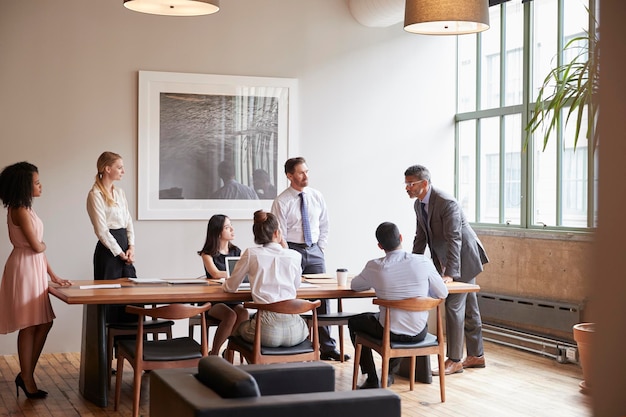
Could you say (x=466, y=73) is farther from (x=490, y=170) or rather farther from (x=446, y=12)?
(x=446, y=12)

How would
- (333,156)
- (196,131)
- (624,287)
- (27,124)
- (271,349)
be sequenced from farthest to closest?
1. (333,156)
2. (196,131)
3. (27,124)
4. (271,349)
5. (624,287)

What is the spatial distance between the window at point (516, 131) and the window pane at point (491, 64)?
0.03 feet

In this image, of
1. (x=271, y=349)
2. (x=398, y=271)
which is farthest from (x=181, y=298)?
(x=398, y=271)

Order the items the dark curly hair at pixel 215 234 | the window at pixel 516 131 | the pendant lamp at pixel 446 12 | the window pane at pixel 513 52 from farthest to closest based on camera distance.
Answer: the window pane at pixel 513 52, the window at pixel 516 131, the dark curly hair at pixel 215 234, the pendant lamp at pixel 446 12

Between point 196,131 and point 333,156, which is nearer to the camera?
point 196,131

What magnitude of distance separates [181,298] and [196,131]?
2.96 m

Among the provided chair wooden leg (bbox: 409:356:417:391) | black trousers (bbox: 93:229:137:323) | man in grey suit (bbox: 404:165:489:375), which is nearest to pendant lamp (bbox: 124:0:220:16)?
black trousers (bbox: 93:229:137:323)

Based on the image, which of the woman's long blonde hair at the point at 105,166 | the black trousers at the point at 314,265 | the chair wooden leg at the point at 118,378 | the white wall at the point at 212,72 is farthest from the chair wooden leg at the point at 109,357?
the black trousers at the point at 314,265

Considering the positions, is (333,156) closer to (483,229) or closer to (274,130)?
→ (274,130)

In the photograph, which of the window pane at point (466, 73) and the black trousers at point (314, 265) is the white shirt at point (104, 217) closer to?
the black trousers at point (314, 265)

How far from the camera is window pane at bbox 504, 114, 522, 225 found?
857 cm

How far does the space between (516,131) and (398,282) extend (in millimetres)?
3430

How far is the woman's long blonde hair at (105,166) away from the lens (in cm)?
686

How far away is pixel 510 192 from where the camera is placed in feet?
28.6
